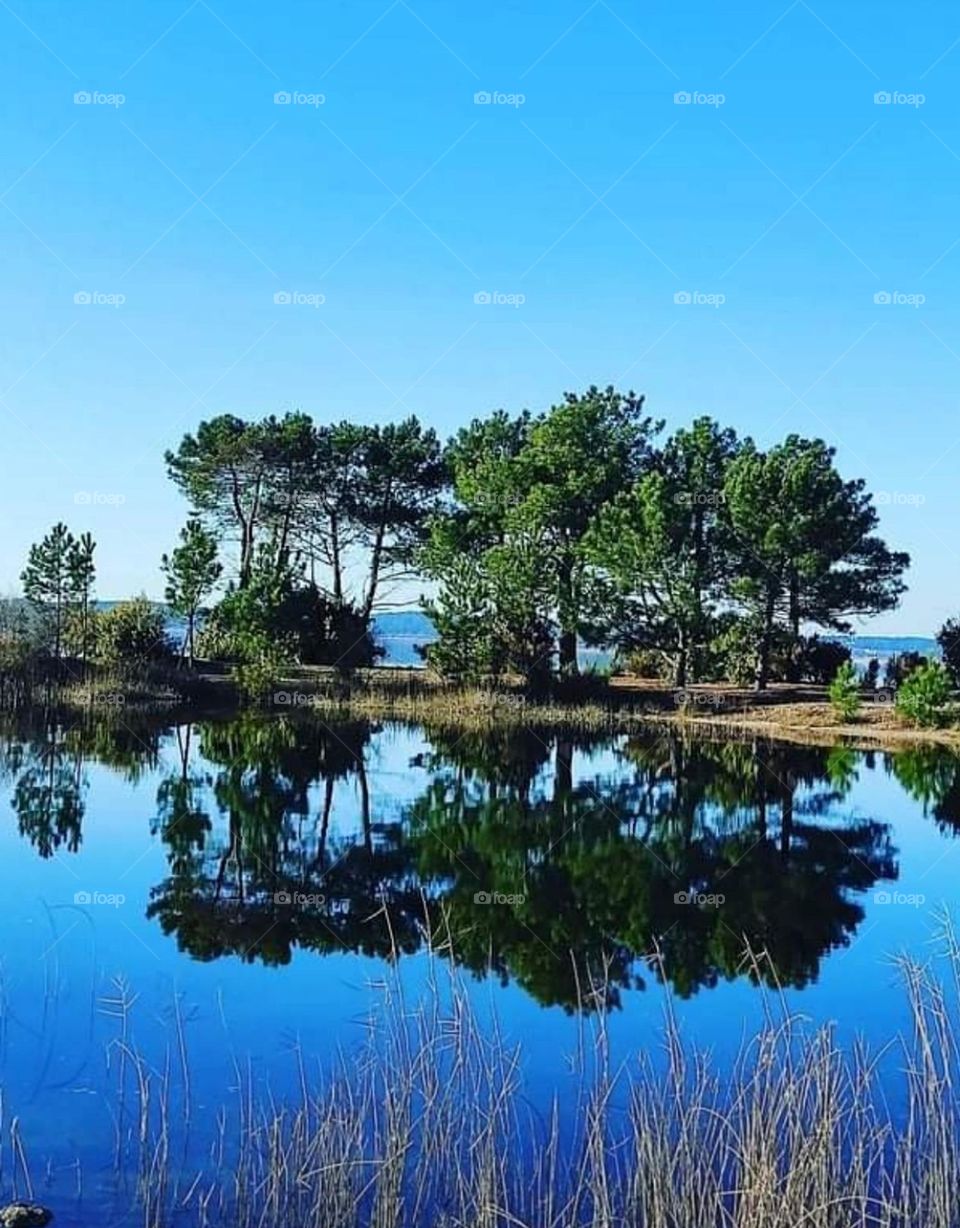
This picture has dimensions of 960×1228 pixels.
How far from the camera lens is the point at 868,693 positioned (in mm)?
28938

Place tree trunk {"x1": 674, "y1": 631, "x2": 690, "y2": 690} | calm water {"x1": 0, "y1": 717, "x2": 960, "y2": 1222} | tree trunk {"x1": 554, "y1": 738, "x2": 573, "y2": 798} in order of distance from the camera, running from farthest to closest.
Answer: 1. tree trunk {"x1": 674, "y1": 631, "x2": 690, "y2": 690}
2. tree trunk {"x1": 554, "y1": 738, "x2": 573, "y2": 798}
3. calm water {"x1": 0, "y1": 717, "x2": 960, "y2": 1222}

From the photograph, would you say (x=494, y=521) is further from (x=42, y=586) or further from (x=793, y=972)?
(x=793, y=972)

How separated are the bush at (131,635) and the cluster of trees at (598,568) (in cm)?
47

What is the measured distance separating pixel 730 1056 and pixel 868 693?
22.8m

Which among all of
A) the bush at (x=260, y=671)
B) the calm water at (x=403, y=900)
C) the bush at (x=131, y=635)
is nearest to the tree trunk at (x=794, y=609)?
the calm water at (x=403, y=900)

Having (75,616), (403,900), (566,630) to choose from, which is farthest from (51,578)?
(403,900)

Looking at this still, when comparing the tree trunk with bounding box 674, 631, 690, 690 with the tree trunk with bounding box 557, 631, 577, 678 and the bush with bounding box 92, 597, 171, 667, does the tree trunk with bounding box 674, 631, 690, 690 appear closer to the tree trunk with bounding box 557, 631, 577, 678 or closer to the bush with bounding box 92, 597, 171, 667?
the tree trunk with bounding box 557, 631, 577, 678

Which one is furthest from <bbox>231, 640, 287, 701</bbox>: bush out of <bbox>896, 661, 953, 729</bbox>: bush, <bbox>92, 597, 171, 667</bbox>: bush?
<bbox>896, 661, 953, 729</bbox>: bush

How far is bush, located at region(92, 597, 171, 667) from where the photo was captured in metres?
28.0

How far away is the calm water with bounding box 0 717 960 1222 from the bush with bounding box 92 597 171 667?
8018 millimetres

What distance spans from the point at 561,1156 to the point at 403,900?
4.97 metres

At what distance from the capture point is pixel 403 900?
1067 centimetres

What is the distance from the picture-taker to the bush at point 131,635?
28000mm

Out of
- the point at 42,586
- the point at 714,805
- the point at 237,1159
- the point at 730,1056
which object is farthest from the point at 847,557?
the point at 237,1159
